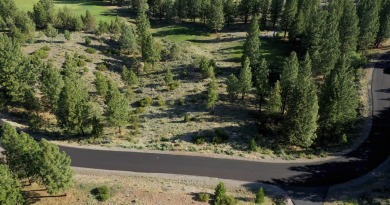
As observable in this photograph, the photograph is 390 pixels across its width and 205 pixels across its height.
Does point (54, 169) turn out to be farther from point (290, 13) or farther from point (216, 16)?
point (290, 13)

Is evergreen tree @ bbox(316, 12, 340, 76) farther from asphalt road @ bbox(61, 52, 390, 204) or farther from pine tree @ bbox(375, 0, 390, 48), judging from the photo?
asphalt road @ bbox(61, 52, 390, 204)

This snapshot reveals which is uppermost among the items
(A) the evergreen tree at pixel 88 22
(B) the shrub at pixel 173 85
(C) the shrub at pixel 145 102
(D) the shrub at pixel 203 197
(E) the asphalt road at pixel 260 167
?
(A) the evergreen tree at pixel 88 22

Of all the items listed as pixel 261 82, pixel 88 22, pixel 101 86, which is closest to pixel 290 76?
pixel 261 82

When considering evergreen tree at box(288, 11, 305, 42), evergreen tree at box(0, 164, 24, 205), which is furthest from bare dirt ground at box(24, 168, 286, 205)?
evergreen tree at box(288, 11, 305, 42)

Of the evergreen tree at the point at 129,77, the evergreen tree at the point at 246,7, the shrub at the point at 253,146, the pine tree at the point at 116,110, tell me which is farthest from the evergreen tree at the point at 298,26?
the pine tree at the point at 116,110

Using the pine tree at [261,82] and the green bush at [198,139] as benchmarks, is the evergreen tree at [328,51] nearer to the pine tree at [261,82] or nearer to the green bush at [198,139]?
the pine tree at [261,82]

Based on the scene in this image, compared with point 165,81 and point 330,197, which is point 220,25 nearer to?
point 165,81
